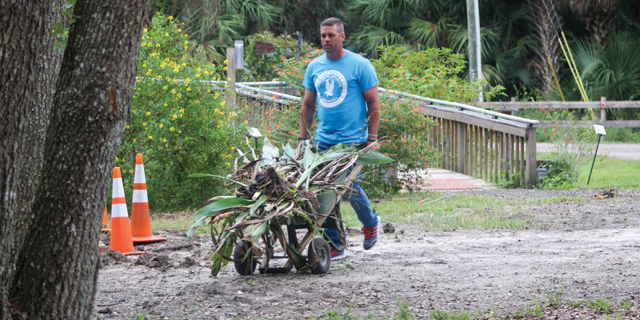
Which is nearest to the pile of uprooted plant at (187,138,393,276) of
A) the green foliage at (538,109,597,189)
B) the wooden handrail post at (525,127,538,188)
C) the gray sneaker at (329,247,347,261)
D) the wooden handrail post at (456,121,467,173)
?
the gray sneaker at (329,247,347,261)

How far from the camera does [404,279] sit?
459 centimetres

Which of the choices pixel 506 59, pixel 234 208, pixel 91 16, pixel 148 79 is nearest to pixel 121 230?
pixel 234 208

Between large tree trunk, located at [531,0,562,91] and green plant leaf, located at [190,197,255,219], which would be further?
large tree trunk, located at [531,0,562,91]

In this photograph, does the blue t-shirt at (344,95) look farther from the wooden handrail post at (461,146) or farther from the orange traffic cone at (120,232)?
the wooden handrail post at (461,146)

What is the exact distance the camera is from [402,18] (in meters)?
24.8

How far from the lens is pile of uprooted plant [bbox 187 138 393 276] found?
14.6 feet

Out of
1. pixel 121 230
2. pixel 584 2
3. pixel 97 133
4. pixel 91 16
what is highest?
pixel 584 2

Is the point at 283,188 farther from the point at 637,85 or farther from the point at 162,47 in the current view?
the point at 637,85

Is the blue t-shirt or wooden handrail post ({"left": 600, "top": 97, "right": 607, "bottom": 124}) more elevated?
wooden handrail post ({"left": 600, "top": 97, "right": 607, "bottom": 124})

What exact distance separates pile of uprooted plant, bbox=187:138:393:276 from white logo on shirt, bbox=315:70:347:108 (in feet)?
1.33

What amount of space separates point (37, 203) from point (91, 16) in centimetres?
81

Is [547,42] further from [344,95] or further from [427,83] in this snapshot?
[344,95]

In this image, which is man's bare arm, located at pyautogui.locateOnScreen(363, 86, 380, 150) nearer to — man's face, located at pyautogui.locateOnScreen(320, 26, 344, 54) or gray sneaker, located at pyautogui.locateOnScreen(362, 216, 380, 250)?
man's face, located at pyautogui.locateOnScreen(320, 26, 344, 54)

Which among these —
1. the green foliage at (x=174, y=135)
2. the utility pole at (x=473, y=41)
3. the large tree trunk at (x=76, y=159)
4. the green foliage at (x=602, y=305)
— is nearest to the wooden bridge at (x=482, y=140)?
the green foliage at (x=174, y=135)
